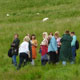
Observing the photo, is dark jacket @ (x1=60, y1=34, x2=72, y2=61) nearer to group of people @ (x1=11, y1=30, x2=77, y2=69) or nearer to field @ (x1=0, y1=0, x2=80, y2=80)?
group of people @ (x1=11, y1=30, x2=77, y2=69)

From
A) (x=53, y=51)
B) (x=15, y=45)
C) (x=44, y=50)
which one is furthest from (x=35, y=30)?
(x=53, y=51)

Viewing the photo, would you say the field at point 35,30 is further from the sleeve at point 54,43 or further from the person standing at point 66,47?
the sleeve at point 54,43

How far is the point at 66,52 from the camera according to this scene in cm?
1636

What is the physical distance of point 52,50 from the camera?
16281mm

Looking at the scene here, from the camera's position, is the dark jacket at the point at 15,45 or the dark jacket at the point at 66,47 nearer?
the dark jacket at the point at 66,47

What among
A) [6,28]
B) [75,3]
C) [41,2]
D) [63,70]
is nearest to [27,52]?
[63,70]

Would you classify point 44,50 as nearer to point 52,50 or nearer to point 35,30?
point 52,50

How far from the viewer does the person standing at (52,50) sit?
1615 centimetres

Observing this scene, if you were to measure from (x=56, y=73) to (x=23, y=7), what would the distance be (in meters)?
42.2

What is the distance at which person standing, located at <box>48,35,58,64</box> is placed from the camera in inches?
636

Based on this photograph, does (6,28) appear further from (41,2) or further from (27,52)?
(41,2)

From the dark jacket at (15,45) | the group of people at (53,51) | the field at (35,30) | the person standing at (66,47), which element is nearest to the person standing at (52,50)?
the group of people at (53,51)

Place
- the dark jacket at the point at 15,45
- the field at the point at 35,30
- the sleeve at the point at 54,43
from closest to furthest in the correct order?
the field at the point at 35,30 → the sleeve at the point at 54,43 → the dark jacket at the point at 15,45

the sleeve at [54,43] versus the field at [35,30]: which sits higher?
the sleeve at [54,43]
